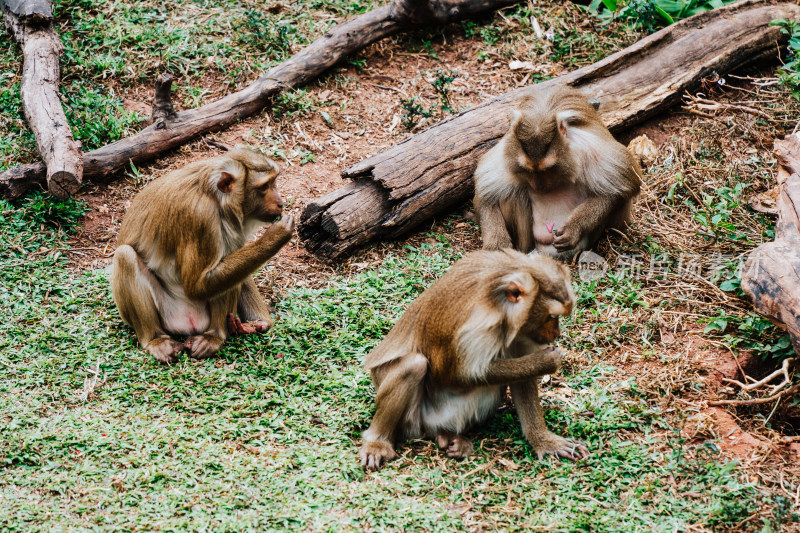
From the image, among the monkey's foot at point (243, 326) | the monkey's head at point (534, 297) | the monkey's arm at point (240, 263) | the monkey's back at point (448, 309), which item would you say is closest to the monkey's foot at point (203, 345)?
the monkey's foot at point (243, 326)

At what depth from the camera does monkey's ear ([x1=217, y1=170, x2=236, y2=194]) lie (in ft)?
20.9

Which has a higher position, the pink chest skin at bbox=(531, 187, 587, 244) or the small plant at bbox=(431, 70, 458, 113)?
the small plant at bbox=(431, 70, 458, 113)

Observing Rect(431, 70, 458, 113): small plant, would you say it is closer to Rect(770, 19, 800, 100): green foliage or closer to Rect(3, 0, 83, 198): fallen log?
Rect(770, 19, 800, 100): green foliage

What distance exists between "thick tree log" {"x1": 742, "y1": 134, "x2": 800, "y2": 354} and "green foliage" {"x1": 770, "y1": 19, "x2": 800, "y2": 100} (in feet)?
11.6

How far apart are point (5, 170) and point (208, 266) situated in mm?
3451

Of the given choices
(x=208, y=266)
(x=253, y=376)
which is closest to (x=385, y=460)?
(x=253, y=376)

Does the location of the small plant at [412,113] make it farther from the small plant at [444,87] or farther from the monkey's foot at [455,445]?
the monkey's foot at [455,445]

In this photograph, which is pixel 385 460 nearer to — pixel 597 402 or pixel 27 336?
pixel 597 402

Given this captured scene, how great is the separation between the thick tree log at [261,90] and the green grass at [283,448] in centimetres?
189

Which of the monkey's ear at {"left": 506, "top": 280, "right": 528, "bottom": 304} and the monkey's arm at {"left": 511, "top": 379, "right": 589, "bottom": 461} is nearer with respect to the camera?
the monkey's ear at {"left": 506, "top": 280, "right": 528, "bottom": 304}

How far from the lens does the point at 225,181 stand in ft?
21.0

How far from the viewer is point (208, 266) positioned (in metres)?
6.47

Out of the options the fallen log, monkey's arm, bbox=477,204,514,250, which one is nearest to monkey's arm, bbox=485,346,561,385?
monkey's arm, bbox=477,204,514,250

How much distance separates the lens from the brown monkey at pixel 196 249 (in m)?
6.40
